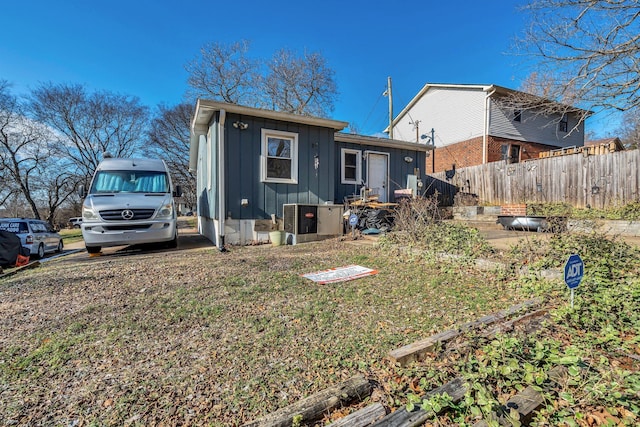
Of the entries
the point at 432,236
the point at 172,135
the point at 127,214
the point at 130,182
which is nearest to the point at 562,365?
the point at 432,236

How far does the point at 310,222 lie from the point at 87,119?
25063 millimetres

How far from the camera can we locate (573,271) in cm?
243

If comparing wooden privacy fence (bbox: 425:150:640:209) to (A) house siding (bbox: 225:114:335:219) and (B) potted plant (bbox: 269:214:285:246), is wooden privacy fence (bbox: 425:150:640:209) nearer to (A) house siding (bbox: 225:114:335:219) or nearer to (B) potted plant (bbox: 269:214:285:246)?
(A) house siding (bbox: 225:114:335:219)

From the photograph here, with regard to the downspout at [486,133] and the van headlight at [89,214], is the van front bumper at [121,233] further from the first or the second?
the downspout at [486,133]

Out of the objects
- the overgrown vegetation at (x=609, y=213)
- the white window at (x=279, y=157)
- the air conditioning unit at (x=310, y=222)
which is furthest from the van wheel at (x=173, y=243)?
the overgrown vegetation at (x=609, y=213)

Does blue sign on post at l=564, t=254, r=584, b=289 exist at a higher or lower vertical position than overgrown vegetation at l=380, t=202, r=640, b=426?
higher

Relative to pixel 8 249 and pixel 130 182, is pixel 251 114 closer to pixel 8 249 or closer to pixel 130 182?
pixel 130 182

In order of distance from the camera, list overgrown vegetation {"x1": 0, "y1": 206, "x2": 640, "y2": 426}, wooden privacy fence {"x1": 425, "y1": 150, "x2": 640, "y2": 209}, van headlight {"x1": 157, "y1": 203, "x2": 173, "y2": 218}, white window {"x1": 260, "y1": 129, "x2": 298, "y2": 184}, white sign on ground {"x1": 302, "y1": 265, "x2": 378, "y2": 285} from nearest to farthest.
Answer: overgrown vegetation {"x1": 0, "y1": 206, "x2": 640, "y2": 426}, white sign on ground {"x1": 302, "y1": 265, "x2": 378, "y2": 285}, van headlight {"x1": 157, "y1": 203, "x2": 173, "y2": 218}, white window {"x1": 260, "y1": 129, "x2": 298, "y2": 184}, wooden privacy fence {"x1": 425, "y1": 150, "x2": 640, "y2": 209}

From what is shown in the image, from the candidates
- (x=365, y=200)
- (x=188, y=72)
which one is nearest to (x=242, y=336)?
(x=365, y=200)

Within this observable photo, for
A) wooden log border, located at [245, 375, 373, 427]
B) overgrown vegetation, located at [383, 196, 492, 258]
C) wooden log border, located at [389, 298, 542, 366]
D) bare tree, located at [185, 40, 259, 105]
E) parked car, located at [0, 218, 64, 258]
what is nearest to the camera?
wooden log border, located at [245, 375, 373, 427]

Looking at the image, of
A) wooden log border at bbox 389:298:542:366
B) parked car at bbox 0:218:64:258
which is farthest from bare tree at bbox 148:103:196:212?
wooden log border at bbox 389:298:542:366

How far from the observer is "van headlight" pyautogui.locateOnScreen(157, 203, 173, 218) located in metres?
6.49

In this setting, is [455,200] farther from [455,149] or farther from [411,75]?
[411,75]

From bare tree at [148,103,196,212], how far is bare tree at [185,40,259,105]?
3.72 meters
